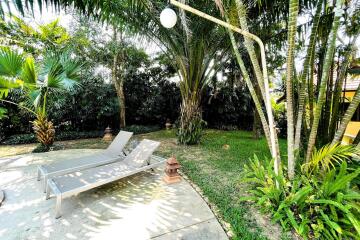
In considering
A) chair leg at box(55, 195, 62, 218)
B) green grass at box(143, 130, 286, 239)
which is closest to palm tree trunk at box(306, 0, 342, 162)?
green grass at box(143, 130, 286, 239)

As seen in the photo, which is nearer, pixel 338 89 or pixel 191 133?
pixel 338 89

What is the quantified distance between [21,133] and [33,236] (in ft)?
30.8

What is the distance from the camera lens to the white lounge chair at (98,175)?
11.5 feet

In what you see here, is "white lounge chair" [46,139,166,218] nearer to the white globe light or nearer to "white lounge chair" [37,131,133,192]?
"white lounge chair" [37,131,133,192]

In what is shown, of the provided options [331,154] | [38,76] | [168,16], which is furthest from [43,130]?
[331,154]

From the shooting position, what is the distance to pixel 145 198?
4.01 metres

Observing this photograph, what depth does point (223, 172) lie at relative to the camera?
534 centimetres

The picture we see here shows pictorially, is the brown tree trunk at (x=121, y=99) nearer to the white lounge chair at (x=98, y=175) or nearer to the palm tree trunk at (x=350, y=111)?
the white lounge chair at (x=98, y=175)

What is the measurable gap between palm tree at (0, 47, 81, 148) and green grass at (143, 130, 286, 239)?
426 cm

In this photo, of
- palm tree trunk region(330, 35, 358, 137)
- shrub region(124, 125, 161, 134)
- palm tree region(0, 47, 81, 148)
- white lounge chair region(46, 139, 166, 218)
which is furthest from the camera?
shrub region(124, 125, 161, 134)

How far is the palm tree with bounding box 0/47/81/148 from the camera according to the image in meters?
5.85

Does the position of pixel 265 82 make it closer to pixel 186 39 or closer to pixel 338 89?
pixel 338 89

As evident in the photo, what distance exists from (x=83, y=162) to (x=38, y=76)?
3995 mm

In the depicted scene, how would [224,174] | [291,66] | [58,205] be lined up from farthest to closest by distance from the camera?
[224,174]
[58,205]
[291,66]
